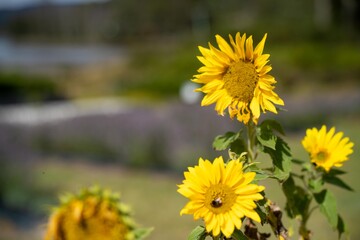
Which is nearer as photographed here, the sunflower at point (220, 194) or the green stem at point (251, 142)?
the sunflower at point (220, 194)

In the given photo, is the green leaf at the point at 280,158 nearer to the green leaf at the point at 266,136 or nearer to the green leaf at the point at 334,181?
the green leaf at the point at 266,136

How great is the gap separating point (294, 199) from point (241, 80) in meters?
0.30

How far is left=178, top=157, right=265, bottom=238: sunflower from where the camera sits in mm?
749

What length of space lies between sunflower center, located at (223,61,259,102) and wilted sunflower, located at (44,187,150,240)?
409 millimetres

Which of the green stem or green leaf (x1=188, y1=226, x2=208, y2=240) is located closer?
green leaf (x1=188, y1=226, x2=208, y2=240)

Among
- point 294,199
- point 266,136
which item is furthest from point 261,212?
point 294,199

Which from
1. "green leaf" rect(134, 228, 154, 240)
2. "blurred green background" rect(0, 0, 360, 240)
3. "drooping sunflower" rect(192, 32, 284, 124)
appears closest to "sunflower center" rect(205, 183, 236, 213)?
"drooping sunflower" rect(192, 32, 284, 124)

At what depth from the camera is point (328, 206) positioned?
1.06m

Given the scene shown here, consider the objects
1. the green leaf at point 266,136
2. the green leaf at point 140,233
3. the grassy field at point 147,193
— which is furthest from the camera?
the grassy field at point 147,193

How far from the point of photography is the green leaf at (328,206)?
1027 mm

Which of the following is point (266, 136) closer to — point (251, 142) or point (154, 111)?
point (251, 142)

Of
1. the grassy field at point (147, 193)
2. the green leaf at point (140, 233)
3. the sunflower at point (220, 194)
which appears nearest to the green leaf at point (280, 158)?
the sunflower at point (220, 194)

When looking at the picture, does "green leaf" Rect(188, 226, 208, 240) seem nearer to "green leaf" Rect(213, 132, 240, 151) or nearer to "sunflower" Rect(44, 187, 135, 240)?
"green leaf" Rect(213, 132, 240, 151)

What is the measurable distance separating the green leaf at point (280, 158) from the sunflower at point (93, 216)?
357 mm
